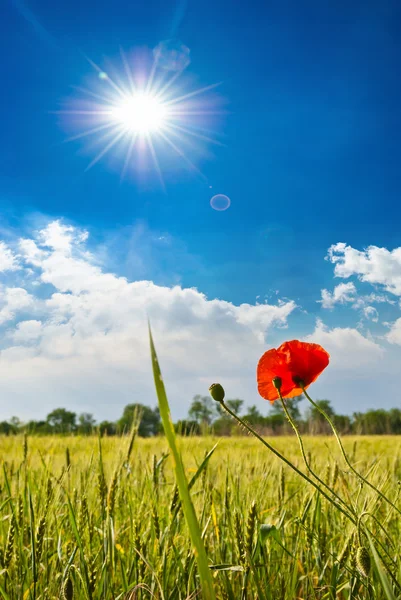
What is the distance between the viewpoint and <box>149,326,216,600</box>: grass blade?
1.19 ft

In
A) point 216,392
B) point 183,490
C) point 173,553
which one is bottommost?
point 173,553

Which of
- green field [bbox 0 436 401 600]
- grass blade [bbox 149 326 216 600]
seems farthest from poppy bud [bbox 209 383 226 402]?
grass blade [bbox 149 326 216 600]

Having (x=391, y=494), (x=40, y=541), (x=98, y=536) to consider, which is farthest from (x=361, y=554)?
(x=391, y=494)

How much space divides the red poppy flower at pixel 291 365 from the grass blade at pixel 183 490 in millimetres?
608

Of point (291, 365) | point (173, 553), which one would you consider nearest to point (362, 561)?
point (291, 365)

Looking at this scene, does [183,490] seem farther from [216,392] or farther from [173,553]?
[173,553]

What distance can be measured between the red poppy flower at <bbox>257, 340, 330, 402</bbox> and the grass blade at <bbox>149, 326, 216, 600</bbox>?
1.99ft

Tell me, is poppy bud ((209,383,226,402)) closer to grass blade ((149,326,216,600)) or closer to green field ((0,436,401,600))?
green field ((0,436,401,600))

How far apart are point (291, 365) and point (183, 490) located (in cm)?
65

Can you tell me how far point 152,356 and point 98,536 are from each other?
4.58 feet

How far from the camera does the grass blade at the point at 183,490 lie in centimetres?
36

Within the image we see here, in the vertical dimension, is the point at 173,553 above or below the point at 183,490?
below

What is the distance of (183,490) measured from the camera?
0.36 meters

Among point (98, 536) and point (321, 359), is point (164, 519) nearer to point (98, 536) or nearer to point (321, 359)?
point (98, 536)
